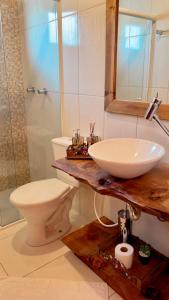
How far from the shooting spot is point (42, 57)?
2221 mm

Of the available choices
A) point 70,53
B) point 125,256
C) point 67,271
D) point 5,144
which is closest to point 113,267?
point 125,256

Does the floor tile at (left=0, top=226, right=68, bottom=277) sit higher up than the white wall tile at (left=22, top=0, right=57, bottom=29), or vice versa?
the white wall tile at (left=22, top=0, right=57, bottom=29)

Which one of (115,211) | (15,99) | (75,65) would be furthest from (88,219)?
(15,99)

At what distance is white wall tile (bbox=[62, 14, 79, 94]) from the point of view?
1794 mm

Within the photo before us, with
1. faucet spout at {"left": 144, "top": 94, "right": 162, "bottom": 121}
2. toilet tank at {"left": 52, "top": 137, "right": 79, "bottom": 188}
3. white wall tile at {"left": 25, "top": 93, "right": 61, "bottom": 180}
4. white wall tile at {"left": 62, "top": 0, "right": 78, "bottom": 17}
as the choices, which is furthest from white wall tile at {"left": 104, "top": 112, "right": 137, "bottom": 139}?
white wall tile at {"left": 62, "top": 0, "right": 78, "bottom": 17}

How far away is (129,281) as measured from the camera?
4.47ft

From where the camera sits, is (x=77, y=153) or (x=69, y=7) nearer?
(x=77, y=153)

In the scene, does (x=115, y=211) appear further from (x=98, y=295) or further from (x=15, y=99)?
(x=15, y=99)

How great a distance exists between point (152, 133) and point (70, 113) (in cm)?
84

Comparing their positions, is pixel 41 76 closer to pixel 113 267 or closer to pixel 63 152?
pixel 63 152

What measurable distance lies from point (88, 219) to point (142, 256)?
723 millimetres

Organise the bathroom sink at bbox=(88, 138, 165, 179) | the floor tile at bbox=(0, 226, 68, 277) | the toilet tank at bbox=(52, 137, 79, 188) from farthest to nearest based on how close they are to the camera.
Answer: the toilet tank at bbox=(52, 137, 79, 188), the floor tile at bbox=(0, 226, 68, 277), the bathroom sink at bbox=(88, 138, 165, 179)

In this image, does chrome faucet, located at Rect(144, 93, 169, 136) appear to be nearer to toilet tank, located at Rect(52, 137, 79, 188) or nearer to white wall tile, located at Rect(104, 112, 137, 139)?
white wall tile, located at Rect(104, 112, 137, 139)

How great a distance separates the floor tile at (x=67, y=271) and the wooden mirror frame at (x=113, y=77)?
1.08 m
